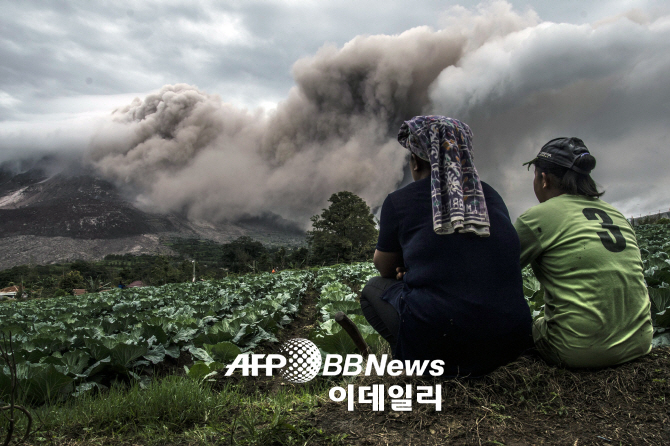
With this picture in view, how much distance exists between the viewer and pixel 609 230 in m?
2.02

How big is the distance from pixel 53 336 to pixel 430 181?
509cm

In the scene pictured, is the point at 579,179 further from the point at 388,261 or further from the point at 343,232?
the point at 343,232

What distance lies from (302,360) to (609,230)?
245 centimetres

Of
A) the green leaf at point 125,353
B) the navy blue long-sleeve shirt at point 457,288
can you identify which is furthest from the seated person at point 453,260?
the green leaf at point 125,353

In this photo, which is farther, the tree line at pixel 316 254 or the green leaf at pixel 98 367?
the tree line at pixel 316 254

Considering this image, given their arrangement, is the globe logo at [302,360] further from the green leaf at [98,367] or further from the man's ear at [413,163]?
the man's ear at [413,163]

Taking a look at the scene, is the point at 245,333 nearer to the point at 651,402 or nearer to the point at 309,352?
the point at 309,352

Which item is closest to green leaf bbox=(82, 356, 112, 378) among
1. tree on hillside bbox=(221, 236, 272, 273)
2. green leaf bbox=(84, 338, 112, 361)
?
green leaf bbox=(84, 338, 112, 361)

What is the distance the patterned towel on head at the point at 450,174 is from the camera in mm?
1782

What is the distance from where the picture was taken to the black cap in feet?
6.95

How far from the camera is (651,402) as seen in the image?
1.87 meters

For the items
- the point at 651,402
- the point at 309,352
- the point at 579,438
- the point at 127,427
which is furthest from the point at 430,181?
the point at 127,427

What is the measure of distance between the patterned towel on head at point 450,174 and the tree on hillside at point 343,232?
4533 centimetres
